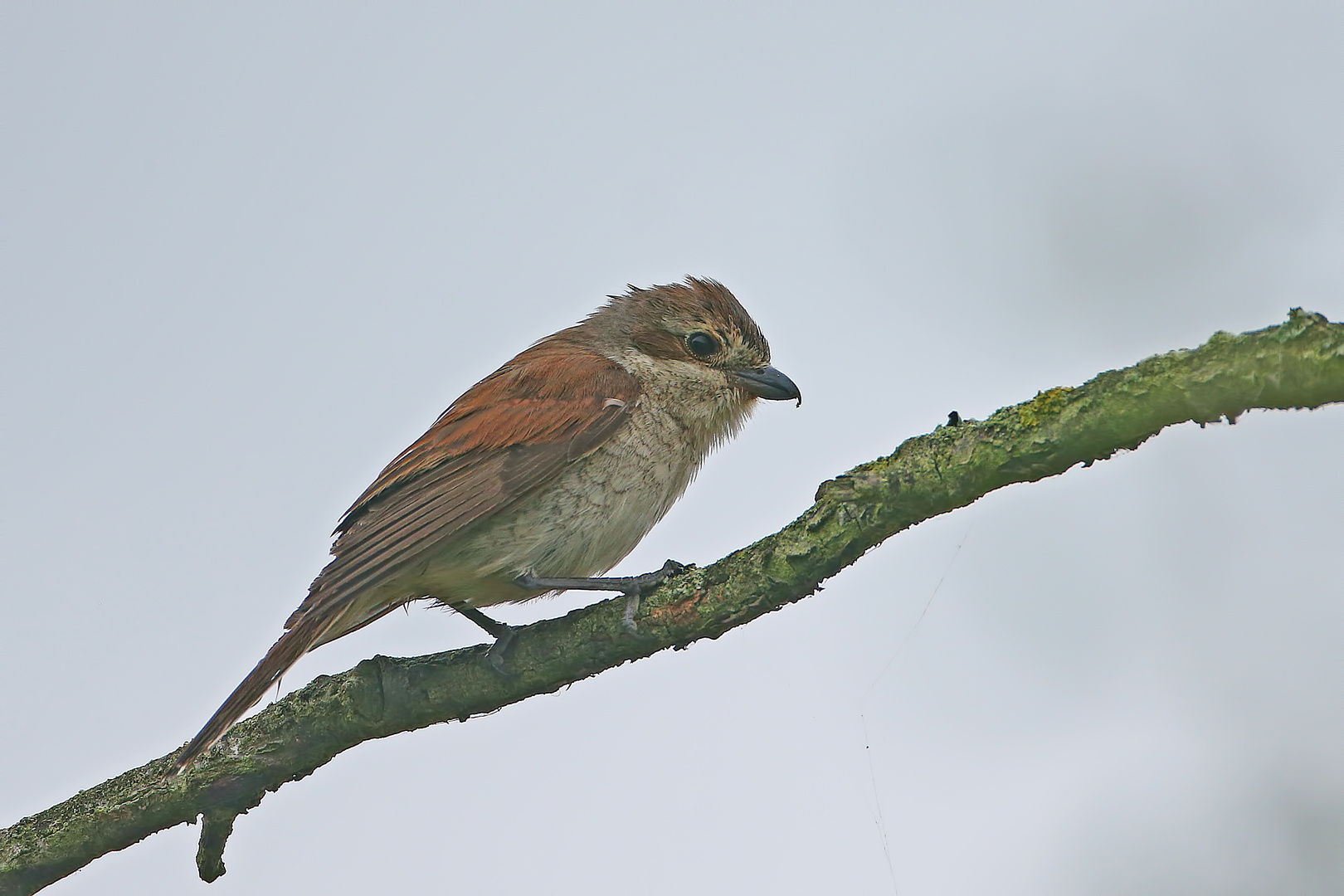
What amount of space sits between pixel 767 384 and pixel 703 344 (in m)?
0.32

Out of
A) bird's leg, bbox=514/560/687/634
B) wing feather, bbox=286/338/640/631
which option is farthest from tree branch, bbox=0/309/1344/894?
wing feather, bbox=286/338/640/631

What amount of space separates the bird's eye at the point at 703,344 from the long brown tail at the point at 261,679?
6.54 feet

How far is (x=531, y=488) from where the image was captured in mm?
4316

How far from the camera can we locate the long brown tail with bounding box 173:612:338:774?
3.58 meters

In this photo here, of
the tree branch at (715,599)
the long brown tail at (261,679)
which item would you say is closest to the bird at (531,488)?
the long brown tail at (261,679)

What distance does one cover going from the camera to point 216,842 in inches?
150

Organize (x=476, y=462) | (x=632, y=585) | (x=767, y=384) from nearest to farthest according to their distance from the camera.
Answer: (x=632, y=585)
(x=476, y=462)
(x=767, y=384)

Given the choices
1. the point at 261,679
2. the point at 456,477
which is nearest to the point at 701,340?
the point at 456,477

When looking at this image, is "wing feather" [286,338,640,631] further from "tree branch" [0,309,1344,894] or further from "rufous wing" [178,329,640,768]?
"tree branch" [0,309,1344,894]

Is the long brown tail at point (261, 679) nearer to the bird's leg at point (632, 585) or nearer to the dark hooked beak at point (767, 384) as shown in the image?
the bird's leg at point (632, 585)

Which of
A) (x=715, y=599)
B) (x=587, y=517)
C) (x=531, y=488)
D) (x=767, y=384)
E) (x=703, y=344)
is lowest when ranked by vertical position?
(x=715, y=599)

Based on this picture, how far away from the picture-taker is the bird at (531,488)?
3.99m

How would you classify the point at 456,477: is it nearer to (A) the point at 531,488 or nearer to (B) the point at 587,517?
(A) the point at 531,488

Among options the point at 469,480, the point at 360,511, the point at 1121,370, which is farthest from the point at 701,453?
the point at 1121,370
